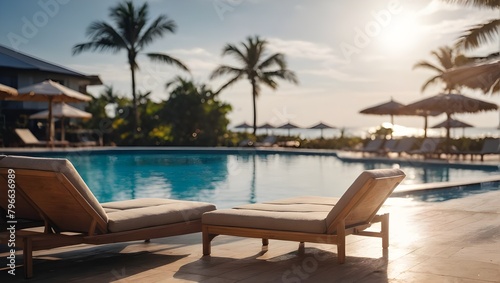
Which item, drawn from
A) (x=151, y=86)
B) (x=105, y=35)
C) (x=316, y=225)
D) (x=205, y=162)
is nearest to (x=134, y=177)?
(x=205, y=162)

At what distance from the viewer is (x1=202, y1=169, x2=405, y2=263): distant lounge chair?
431 centimetres

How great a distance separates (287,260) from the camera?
4598 millimetres

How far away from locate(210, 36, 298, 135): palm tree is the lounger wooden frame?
25.9 m

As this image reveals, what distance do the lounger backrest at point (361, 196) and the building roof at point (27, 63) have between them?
24.3 m

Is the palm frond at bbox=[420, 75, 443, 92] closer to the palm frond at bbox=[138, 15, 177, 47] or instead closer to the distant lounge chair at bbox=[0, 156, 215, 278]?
the palm frond at bbox=[138, 15, 177, 47]

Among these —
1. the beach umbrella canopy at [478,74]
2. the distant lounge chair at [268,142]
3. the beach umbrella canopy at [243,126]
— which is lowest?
the distant lounge chair at [268,142]

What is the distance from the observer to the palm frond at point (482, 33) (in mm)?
18672

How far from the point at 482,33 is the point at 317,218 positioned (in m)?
16.2

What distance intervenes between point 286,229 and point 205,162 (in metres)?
15.4

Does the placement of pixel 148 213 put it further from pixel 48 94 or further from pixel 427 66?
pixel 427 66

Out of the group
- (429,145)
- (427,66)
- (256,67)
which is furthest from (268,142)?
(427,66)

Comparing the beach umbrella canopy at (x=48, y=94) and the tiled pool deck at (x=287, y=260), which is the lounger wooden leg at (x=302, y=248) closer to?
the tiled pool deck at (x=287, y=260)

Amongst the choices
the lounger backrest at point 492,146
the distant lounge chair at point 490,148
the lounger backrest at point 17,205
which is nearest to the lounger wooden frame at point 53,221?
the lounger backrest at point 17,205

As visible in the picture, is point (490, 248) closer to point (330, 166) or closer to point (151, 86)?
point (330, 166)
